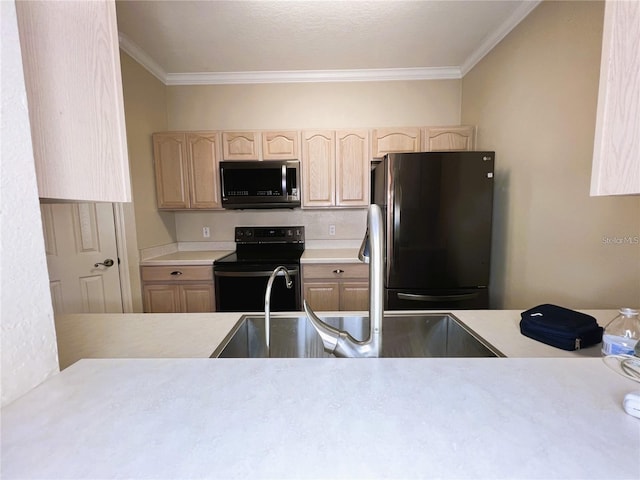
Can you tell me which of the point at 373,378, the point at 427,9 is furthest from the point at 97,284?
the point at 427,9

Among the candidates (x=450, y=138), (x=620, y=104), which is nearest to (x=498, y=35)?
(x=450, y=138)

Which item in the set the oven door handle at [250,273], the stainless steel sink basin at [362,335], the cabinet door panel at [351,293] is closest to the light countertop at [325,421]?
the stainless steel sink basin at [362,335]

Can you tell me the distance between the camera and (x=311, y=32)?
227 cm

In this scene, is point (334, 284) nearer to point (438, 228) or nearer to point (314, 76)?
point (438, 228)

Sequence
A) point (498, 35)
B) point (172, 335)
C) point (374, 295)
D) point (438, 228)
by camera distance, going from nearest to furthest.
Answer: point (374, 295)
point (172, 335)
point (438, 228)
point (498, 35)

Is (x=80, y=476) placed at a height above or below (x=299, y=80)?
below

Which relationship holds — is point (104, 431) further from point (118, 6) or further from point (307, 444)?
point (118, 6)

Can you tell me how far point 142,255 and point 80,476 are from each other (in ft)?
8.59

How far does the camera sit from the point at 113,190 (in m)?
0.73

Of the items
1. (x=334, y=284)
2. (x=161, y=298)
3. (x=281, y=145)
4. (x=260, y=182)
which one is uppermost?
(x=281, y=145)

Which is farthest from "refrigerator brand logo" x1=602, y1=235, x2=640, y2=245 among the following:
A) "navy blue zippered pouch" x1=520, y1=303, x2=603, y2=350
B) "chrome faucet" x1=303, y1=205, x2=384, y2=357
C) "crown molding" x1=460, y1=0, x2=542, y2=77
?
"crown molding" x1=460, y1=0, x2=542, y2=77

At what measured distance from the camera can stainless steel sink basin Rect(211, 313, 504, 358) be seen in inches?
49.1

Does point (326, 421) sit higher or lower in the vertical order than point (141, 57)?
lower

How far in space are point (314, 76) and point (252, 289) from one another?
222 cm
